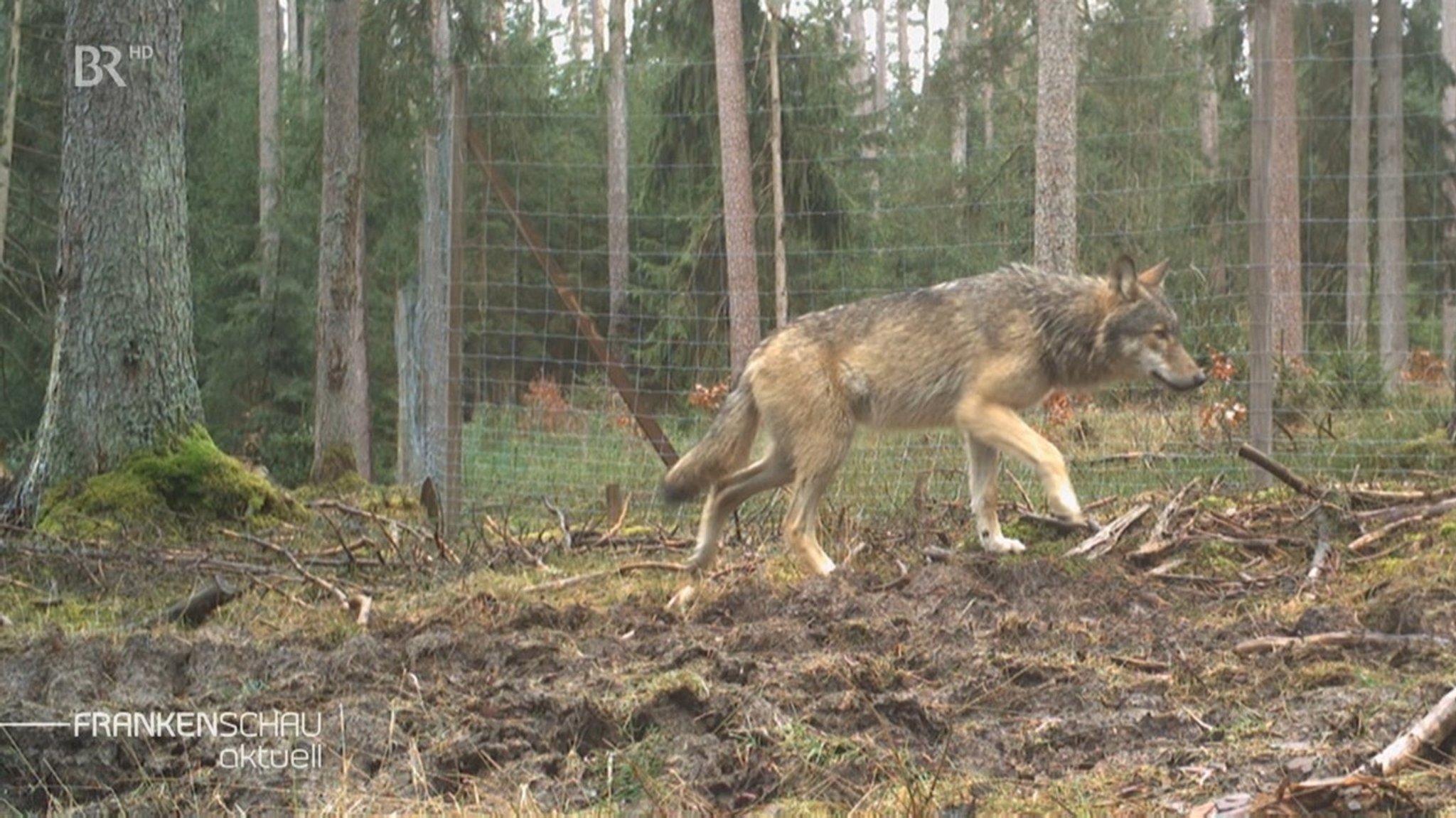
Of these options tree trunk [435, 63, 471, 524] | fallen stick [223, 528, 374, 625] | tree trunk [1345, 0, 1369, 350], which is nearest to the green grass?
tree trunk [435, 63, 471, 524]

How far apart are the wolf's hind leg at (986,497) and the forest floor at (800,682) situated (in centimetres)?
47

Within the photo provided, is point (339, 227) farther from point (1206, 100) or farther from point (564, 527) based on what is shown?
point (1206, 100)

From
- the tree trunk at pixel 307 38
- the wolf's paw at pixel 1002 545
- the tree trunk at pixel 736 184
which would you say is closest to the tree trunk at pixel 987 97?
the tree trunk at pixel 736 184

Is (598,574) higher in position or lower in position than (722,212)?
lower

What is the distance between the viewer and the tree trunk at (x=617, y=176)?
88.8 ft

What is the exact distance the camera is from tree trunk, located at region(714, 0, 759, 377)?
16688 millimetres

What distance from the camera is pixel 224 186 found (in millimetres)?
33875

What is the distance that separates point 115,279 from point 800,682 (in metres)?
6.77

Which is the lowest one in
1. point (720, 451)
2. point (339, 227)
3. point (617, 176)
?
point (720, 451)

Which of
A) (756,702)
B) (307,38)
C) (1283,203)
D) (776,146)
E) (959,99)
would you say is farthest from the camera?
(307,38)

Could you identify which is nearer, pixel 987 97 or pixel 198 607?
pixel 198 607

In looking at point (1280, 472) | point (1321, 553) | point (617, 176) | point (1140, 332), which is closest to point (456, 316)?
point (1140, 332)

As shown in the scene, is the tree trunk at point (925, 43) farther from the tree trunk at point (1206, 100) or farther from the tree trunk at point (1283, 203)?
the tree trunk at point (1283, 203)

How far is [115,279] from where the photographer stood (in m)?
10.1
